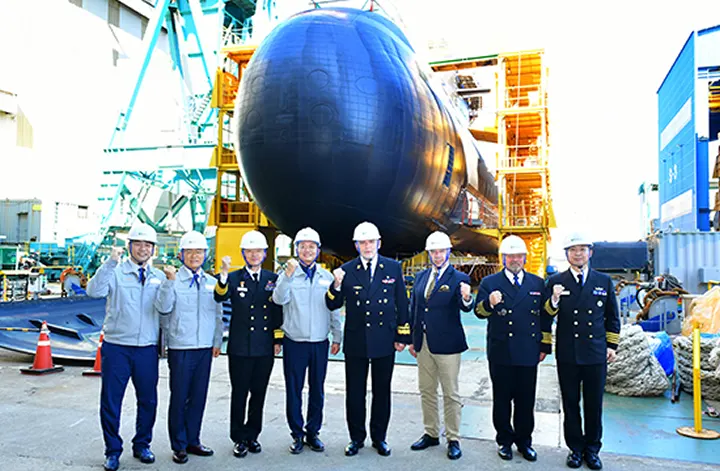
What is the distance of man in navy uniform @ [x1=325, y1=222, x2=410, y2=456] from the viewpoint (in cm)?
436

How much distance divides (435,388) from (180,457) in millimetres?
1968

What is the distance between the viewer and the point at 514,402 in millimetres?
4305

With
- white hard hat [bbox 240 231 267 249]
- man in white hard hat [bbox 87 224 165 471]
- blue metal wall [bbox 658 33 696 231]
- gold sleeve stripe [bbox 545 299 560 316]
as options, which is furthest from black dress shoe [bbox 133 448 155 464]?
blue metal wall [bbox 658 33 696 231]

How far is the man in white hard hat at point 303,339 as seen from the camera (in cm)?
435

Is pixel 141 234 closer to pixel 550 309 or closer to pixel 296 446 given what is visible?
→ pixel 296 446

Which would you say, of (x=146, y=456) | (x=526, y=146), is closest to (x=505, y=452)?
(x=146, y=456)

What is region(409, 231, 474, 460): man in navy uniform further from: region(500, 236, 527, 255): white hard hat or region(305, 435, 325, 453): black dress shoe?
region(305, 435, 325, 453): black dress shoe

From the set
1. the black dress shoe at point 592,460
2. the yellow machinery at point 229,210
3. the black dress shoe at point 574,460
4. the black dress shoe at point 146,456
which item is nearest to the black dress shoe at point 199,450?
the black dress shoe at point 146,456

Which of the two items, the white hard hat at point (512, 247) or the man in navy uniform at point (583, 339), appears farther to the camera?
the white hard hat at point (512, 247)

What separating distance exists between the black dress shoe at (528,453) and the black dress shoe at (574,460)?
0.74 feet

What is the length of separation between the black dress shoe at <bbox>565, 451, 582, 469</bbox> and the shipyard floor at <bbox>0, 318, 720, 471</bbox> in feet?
0.17

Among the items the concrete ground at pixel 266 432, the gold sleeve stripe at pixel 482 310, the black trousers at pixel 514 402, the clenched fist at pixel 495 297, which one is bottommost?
the concrete ground at pixel 266 432

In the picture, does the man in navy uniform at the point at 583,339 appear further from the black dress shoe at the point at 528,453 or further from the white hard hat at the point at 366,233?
the white hard hat at the point at 366,233

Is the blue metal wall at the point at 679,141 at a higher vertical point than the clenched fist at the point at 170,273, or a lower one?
higher
